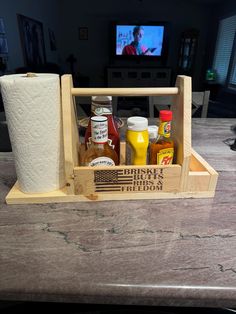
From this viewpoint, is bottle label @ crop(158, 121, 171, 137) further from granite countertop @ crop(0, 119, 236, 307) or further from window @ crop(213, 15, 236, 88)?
window @ crop(213, 15, 236, 88)

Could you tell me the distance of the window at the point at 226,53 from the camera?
436 cm

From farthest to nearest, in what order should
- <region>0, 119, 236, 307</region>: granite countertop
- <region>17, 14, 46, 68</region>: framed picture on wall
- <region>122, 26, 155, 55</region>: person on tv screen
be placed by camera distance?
<region>122, 26, 155, 55</region>: person on tv screen → <region>17, 14, 46, 68</region>: framed picture on wall → <region>0, 119, 236, 307</region>: granite countertop

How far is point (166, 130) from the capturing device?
534 mm

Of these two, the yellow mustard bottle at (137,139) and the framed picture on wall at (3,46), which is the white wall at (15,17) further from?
the yellow mustard bottle at (137,139)

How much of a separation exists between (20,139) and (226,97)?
16.1 feet

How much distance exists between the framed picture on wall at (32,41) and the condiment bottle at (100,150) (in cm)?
296

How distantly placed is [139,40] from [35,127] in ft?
16.9

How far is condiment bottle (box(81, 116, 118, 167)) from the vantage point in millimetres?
483

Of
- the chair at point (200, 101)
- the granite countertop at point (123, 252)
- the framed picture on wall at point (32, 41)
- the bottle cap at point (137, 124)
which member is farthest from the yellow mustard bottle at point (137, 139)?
the framed picture on wall at point (32, 41)

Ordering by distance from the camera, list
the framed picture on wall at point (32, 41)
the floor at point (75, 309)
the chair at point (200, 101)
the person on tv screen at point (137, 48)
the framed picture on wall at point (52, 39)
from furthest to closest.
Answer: the person on tv screen at point (137, 48) < the framed picture on wall at point (52, 39) < the framed picture on wall at point (32, 41) < the chair at point (200, 101) < the floor at point (75, 309)

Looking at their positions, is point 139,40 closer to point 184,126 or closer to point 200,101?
point 200,101

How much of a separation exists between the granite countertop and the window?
15.1 feet

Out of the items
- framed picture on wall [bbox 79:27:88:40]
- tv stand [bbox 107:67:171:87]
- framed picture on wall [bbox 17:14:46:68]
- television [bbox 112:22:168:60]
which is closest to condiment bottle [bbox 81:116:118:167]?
framed picture on wall [bbox 17:14:46:68]

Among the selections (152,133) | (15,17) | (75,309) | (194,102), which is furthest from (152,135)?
(15,17)
